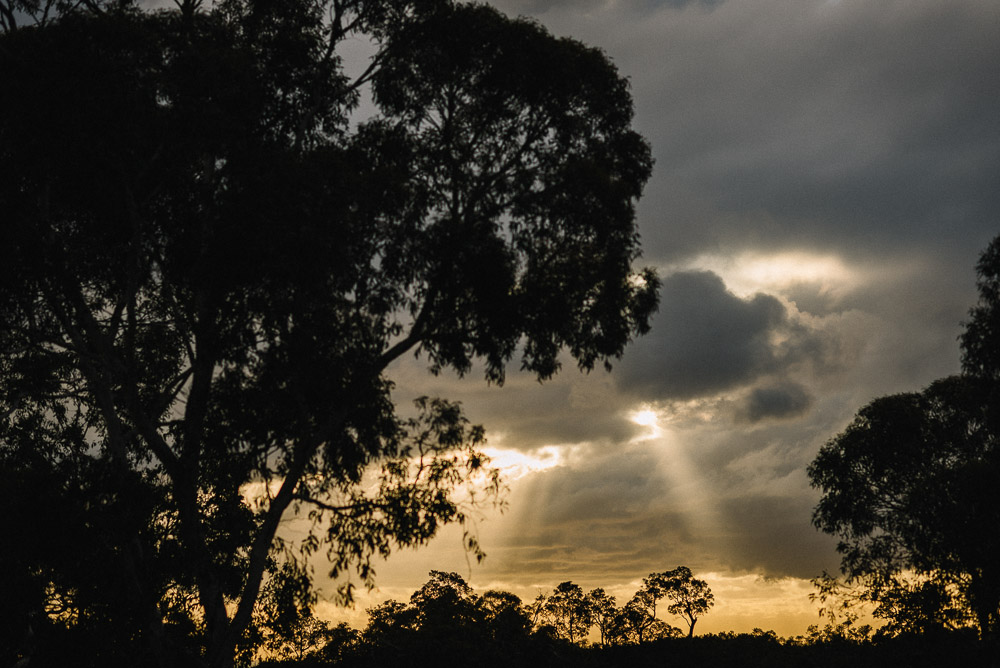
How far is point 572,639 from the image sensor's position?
6181cm

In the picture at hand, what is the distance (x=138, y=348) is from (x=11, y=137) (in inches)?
208

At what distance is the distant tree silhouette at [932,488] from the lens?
2570 cm

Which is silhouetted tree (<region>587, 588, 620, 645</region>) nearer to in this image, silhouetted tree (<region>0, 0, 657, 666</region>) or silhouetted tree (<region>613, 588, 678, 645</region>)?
silhouetted tree (<region>613, 588, 678, 645</region>)

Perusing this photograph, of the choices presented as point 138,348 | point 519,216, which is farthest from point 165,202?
point 519,216

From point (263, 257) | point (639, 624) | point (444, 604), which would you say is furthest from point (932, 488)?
point (639, 624)

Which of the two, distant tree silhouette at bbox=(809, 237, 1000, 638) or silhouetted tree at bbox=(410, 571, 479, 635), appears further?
silhouetted tree at bbox=(410, 571, 479, 635)

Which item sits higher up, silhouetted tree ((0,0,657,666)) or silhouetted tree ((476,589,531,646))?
silhouetted tree ((0,0,657,666))

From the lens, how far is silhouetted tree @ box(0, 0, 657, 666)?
41.7 ft

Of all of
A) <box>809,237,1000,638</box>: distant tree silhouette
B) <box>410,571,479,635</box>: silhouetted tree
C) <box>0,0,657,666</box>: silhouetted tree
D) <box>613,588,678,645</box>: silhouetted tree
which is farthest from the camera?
<box>613,588,678,645</box>: silhouetted tree

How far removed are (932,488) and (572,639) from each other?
40978 millimetres

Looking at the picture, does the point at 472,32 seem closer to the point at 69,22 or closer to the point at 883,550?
the point at 69,22

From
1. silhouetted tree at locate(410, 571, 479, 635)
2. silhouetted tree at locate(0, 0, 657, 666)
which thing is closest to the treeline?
silhouetted tree at locate(410, 571, 479, 635)

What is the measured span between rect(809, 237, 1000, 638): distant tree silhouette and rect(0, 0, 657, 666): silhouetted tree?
16.4 metres

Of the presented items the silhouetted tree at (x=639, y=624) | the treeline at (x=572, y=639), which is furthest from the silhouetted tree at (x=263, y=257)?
the silhouetted tree at (x=639, y=624)
